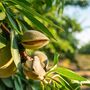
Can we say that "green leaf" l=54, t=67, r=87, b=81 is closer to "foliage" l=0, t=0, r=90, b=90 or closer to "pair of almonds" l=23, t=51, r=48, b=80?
"foliage" l=0, t=0, r=90, b=90

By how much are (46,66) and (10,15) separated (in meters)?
0.17

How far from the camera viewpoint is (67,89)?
1.01 metres

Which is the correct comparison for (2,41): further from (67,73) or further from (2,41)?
(67,73)

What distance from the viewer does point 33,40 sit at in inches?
37.1

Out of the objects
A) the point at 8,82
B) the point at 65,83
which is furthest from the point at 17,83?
the point at 65,83

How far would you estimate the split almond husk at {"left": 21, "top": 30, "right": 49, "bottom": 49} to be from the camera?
931 millimetres

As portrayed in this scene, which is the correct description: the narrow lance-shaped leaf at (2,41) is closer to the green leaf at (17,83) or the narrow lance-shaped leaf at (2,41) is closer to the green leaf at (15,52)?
the green leaf at (15,52)

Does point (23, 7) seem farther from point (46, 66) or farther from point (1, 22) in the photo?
point (46, 66)

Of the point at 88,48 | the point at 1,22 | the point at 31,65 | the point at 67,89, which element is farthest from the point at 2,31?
the point at 88,48

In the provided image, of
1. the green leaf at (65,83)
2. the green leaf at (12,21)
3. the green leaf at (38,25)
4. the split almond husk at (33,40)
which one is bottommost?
the green leaf at (65,83)

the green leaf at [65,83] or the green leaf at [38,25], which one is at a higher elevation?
the green leaf at [38,25]

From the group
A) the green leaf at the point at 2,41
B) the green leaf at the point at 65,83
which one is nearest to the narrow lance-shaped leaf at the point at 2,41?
the green leaf at the point at 2,41

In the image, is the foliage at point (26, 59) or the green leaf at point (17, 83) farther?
the green leaf at point (17, 83)

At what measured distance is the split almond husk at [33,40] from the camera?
0.93 meters
